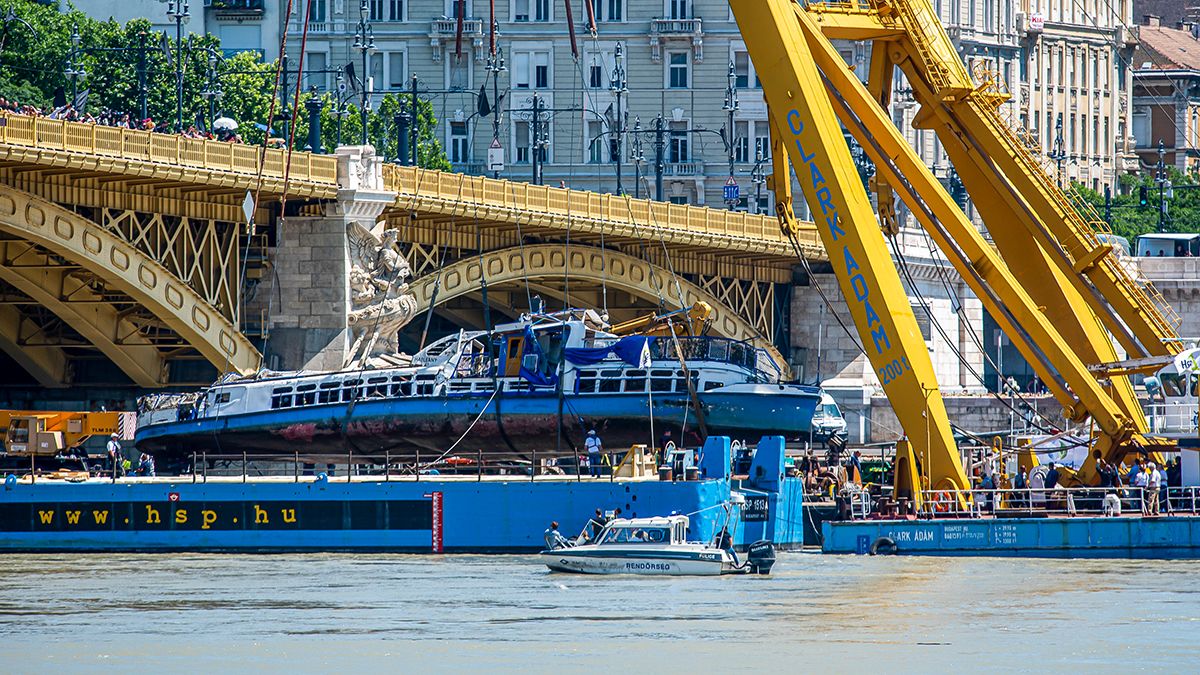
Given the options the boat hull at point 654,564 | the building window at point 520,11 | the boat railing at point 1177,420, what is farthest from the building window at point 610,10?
the boat hull at point 654,564

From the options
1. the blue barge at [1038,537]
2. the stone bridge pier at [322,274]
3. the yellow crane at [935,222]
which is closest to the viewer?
the blue barge at [1038,537]

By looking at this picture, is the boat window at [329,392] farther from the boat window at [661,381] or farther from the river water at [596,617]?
the river water at [596,617]

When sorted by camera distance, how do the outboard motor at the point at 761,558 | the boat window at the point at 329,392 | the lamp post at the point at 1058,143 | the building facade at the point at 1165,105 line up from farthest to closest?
A: 1. the building facade at the point at 1165,105
2. the lamp post at the point at 1058,143
3. the boat window at the point at 329,392
4. the outboard motor at the point at 761,558

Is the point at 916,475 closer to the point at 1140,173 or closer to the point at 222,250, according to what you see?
the point at 222,250

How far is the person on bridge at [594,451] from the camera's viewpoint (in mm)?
69500

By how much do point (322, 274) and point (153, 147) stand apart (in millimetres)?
11001

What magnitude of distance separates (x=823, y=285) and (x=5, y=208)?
4739cm

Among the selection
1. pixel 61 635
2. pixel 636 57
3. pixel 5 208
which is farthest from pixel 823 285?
pixel 61 635

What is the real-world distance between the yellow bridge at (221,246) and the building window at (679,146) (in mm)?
30109

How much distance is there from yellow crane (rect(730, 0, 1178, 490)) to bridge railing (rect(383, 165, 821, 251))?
25293 millimetres

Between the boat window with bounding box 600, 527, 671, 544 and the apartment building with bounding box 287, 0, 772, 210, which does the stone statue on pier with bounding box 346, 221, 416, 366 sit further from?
the apartment building with bounding box 287, 0, 772, 210

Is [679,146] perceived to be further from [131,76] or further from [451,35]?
[131,76]

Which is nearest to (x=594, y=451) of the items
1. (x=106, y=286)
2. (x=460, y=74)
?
(x=106, y=286)

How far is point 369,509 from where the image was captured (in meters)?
69.1
